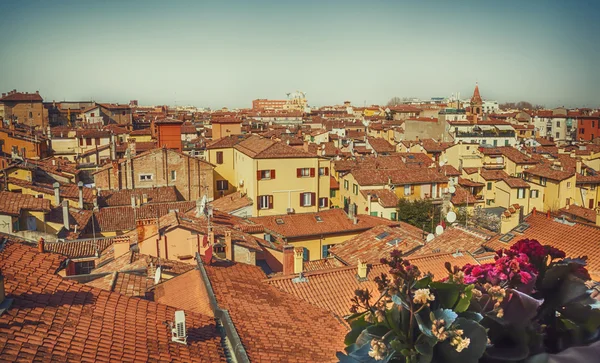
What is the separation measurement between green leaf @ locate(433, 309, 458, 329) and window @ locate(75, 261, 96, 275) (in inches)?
514

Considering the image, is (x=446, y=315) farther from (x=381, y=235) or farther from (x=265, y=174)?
(x=265, y=174)

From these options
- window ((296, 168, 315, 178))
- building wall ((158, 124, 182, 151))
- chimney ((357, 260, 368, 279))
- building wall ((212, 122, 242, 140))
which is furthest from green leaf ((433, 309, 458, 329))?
building wall ((212, 122, 242, 140))

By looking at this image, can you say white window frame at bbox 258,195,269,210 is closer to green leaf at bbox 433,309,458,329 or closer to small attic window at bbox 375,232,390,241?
small attic window at bbox 375,232,390,241

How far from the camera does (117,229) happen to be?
18.7 meters

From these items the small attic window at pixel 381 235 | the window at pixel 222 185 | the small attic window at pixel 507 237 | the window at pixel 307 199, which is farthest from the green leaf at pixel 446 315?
the window at pixel 222 185

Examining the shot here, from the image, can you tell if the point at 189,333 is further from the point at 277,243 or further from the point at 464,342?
the point at 277,243

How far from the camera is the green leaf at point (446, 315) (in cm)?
191

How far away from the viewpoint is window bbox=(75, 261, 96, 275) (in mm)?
13558

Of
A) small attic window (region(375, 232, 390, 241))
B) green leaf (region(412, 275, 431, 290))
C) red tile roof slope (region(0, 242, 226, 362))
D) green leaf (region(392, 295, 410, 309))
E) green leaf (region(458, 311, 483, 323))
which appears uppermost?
green leaf (region(412, 275, 431, 290))

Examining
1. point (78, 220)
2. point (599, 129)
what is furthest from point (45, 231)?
point (599, 129)

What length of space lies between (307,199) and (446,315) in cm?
2224

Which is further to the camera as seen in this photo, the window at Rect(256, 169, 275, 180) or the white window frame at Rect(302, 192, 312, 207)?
the white window frame at Rect(302, 192, 312, 207)

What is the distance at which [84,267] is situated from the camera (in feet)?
45.6

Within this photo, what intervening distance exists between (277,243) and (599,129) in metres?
49.0
